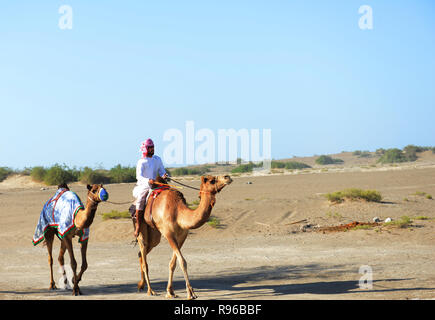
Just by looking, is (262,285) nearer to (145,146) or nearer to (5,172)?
(145,146)

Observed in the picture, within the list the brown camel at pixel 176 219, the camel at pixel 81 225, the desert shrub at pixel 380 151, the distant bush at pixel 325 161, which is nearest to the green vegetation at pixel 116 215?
the camel at pixel 81 225

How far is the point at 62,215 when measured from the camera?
37.9 feet

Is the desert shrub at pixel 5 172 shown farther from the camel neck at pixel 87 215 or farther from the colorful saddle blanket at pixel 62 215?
the camel neck at pixel 87 215

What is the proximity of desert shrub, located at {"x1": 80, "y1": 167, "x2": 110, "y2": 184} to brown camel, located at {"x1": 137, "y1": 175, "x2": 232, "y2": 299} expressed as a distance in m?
35.8

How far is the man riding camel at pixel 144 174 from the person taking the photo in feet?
37.7

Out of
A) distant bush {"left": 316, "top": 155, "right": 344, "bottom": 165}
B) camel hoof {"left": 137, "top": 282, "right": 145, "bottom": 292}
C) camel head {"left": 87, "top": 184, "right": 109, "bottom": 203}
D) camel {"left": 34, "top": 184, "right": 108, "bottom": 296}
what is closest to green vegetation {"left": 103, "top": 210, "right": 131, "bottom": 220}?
camel {"left": 34, "top": 184, "right": 108, "bottom": 296}

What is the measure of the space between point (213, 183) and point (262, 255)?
25.3ft

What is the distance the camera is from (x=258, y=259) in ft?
54.0

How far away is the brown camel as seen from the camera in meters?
10.1

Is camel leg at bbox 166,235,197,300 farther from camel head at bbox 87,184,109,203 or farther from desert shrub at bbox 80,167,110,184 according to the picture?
desert shrub at bbox 80,167,110,184

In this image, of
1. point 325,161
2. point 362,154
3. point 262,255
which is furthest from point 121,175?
point 362,154
